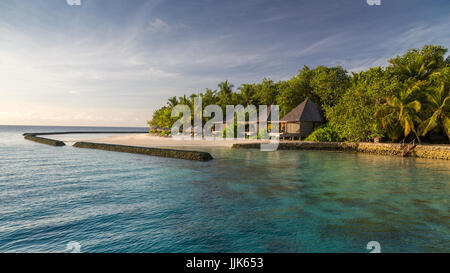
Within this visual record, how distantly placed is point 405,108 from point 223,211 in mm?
20099

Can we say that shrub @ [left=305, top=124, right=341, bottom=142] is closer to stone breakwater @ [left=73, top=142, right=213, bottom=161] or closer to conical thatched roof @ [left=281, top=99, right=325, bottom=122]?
conical thatched roof @ [left=281, top=99, right=325, bottom=122]

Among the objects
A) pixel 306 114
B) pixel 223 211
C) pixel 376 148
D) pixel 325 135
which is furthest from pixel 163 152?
pixel 376 148

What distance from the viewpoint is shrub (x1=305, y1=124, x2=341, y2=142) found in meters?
26.1

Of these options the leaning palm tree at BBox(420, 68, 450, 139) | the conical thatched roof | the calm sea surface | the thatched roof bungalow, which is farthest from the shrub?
the calm sea surface

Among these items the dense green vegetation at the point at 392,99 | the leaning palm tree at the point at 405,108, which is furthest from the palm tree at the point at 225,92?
the leaning palm tree at the point at 405,108

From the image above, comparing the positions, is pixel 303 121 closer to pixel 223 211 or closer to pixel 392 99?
pixel 392 99

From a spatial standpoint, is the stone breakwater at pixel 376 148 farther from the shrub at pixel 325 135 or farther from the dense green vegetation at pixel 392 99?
the shrub at pixel 325 135

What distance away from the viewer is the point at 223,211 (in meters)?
7.30

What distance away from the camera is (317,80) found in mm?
33344

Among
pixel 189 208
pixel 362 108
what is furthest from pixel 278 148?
pixel 189 208

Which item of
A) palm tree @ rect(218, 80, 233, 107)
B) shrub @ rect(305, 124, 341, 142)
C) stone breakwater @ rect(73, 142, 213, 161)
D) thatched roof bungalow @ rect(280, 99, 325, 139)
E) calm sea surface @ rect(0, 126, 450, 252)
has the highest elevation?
palm tree @ rect(218, 80, 233, 107)

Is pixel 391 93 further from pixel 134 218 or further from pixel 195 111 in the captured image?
pixel 195 111

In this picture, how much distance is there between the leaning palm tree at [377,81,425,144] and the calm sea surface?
7.88 m

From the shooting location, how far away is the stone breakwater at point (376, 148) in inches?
731
